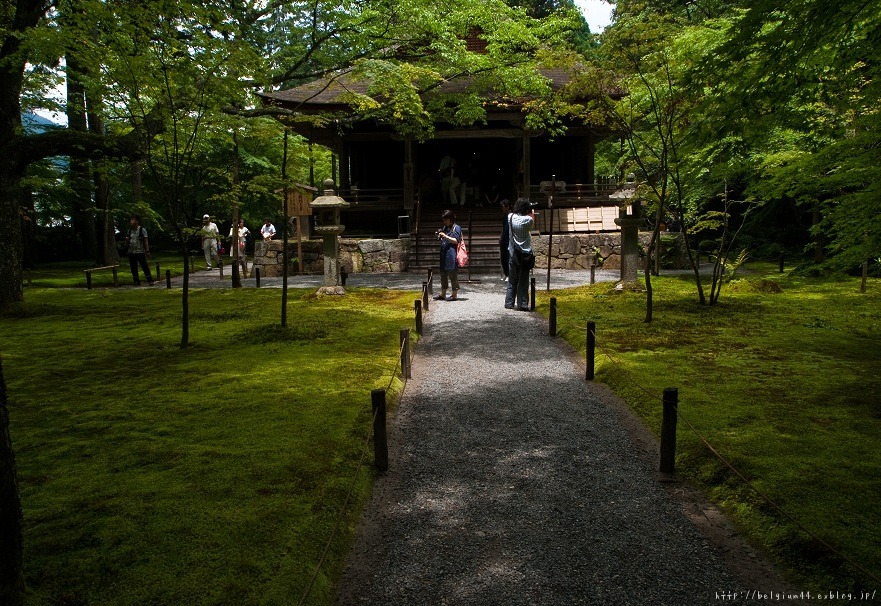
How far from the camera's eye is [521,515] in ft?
13.9

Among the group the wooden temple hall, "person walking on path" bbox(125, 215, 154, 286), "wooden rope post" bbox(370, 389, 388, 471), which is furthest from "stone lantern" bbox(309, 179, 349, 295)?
"wooden rope post" bbox(370, 389, 388, 471)

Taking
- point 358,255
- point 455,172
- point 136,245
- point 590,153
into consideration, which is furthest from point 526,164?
point 136,245

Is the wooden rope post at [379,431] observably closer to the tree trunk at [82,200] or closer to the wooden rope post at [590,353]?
the wooden rope post at [590,353]

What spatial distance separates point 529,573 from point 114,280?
1810cm

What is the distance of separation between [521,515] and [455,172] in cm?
2247

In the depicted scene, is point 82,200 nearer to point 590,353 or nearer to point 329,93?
point 329,93

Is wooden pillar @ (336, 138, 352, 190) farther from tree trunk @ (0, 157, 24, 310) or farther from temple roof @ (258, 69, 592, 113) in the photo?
tree trunk @ (0, 157, 24, 310)

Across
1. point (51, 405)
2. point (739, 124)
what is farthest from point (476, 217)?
point (51, 405)

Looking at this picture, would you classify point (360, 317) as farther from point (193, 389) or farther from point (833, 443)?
point (833, 443)

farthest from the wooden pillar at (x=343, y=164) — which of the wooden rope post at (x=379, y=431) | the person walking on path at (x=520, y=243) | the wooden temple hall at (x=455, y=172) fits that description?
the wooden rope post at (x=379, y=431)

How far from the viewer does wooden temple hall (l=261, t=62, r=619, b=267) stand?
21.2 meters

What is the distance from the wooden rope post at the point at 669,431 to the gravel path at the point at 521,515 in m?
0.15

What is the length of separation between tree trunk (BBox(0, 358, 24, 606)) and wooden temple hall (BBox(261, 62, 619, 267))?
1696cm

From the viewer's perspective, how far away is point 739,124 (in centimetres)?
696
